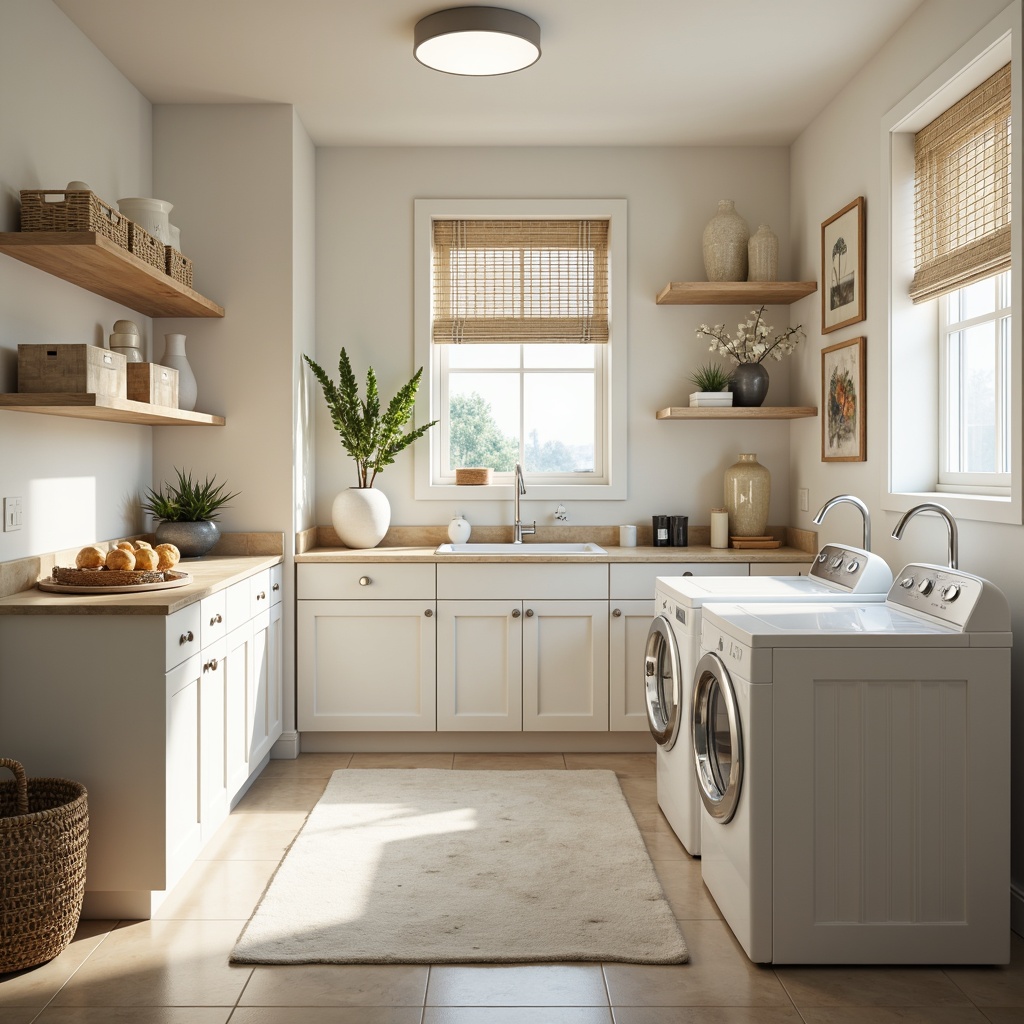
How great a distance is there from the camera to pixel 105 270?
2955mm

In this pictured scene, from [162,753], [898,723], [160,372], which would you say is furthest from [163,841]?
[898,723]

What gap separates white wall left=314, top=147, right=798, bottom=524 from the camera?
4340mm

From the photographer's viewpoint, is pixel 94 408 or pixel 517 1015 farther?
pixel 94 408

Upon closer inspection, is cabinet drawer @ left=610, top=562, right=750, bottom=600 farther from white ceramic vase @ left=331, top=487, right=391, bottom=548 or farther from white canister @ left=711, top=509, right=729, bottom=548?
white ceramic vase @ left=331, top=487, right=391, bottom=548

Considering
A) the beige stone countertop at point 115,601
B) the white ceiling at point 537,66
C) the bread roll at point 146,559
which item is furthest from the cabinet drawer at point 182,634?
the white ceiling at point 537,66

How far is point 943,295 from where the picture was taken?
9.91 ft

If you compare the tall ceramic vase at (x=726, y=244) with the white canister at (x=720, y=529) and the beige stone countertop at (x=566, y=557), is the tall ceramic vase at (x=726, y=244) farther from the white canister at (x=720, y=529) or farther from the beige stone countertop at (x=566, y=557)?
the beige stone countertop at (x=566, y=557)

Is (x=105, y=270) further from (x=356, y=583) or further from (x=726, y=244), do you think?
(x=726, y=244)

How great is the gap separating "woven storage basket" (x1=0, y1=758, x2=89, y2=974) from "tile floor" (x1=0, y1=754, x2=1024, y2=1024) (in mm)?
78

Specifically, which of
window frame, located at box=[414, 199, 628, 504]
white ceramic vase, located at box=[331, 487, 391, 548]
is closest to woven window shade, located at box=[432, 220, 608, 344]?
window frame, located at box=[414, 199, 628, 504]

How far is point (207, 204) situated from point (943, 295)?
9.27 ft

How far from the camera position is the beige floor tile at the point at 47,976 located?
2.11m

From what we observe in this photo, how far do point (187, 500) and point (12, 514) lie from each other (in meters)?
0.93

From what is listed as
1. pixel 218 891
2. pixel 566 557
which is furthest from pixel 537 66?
pixel 218 891
